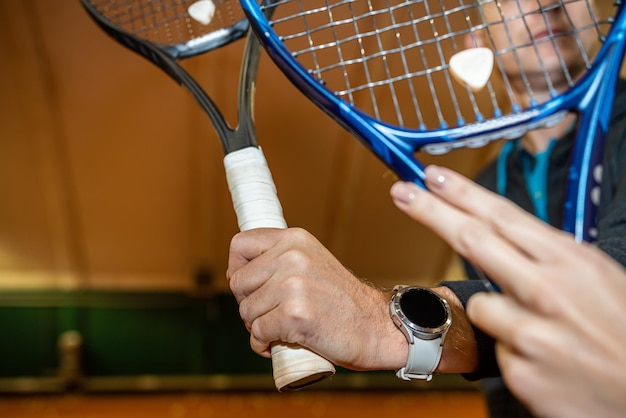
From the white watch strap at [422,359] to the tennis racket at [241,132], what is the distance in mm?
77

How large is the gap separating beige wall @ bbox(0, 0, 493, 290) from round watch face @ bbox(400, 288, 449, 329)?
1.94 meters

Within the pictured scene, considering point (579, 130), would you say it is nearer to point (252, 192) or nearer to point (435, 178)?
point (435, 178)

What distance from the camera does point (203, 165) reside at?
2.93 m

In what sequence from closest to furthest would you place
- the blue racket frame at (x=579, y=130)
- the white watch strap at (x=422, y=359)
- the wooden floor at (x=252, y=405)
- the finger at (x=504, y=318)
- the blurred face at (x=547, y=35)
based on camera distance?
the finger at (x=504, y=318) → the blue racket frame at (x=579, y=130) → the white watch strap at (x=422, y=359) → the blurred face at (x=547, y=35) → the wooden floor at (x=252, y=405)

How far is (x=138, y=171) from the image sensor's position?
2.97 metres

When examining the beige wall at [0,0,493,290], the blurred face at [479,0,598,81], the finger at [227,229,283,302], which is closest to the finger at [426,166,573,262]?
the finger at [227,229,283,302]

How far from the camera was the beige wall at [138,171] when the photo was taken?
2.49m

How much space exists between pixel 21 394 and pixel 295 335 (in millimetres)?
3314

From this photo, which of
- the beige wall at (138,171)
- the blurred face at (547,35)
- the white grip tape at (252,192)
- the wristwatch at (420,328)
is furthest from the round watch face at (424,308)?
the beige wall at (138,171)

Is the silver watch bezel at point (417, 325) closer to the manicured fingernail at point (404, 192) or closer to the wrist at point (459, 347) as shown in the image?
the wrist at point (459, 347)

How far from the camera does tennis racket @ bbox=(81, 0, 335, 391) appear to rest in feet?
1.87

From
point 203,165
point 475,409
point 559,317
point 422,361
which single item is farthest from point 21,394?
point 559,317

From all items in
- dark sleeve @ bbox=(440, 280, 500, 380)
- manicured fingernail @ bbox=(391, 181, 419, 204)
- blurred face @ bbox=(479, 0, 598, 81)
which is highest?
blurred face @ bbox=(479, 0, 598, 81)

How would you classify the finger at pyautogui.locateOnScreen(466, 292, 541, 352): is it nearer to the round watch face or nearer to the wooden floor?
the round watch face
